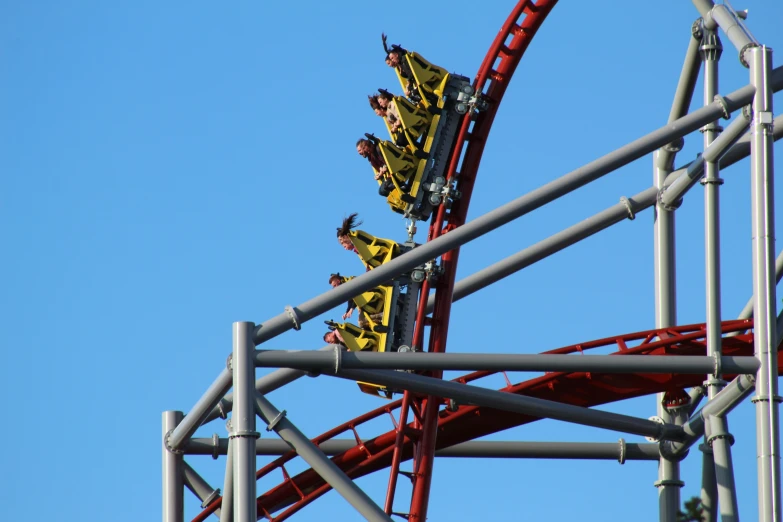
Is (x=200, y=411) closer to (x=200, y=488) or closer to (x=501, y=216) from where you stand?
(x=200, y=488)

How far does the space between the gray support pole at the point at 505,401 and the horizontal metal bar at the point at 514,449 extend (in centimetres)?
123

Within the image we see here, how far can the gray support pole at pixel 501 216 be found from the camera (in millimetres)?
13727

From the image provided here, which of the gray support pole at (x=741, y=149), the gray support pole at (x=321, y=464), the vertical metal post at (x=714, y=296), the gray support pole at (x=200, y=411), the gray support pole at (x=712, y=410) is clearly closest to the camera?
the gray support pole at (x=321, y=464)

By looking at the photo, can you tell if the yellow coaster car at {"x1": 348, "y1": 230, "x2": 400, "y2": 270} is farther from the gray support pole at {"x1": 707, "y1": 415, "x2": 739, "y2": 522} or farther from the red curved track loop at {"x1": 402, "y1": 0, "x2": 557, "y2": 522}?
the gray support pole at {"x1": 707, "y1": 415, "x2": 739, "y2": 522}

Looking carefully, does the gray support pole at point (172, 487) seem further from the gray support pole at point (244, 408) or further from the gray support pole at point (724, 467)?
the gray support pole at point (724, 467)

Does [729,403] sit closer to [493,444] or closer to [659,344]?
[659,344]

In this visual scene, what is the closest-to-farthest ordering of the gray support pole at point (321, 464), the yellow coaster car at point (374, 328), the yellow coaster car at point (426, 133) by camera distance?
the gray support pole at point (321, 464)
the yellow coaster car at point (374, 328)
the yellow coaster car at point (426, 133)

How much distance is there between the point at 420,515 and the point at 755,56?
5.04 m

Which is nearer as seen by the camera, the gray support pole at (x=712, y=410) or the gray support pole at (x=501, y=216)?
the gray support pole at (x=501, y=216)

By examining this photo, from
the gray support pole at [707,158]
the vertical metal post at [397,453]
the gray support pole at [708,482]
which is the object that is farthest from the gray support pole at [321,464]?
the gray support pole at [707,158]

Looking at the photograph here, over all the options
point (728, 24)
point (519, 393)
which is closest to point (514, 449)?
point (519, 393)

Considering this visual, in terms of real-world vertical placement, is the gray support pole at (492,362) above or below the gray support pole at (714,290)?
below

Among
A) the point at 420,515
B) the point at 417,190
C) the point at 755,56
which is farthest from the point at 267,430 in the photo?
the point at 755,56

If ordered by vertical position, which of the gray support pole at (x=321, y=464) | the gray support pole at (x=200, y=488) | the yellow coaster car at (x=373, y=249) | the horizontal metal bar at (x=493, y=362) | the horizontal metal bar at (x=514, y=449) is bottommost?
the gray support pole at (x=321, y=464)
